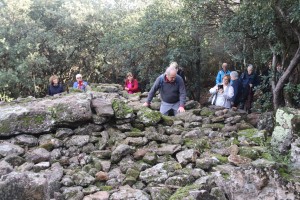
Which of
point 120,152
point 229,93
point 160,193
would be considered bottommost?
point 160,193

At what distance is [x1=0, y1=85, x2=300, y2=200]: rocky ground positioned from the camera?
4141 mm

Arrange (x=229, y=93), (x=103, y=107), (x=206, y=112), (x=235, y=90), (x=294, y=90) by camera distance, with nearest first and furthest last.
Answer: (x=103, y=107)
(x=206, y=112)
(x=229, y=93)
(x=294, y=90)
(x=235, y=90)

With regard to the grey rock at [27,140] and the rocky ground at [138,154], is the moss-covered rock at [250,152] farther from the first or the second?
the grey rock at [27,140]

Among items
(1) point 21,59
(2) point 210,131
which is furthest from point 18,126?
(1) point 21,59

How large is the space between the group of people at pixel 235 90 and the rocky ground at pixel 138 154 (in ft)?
5.45

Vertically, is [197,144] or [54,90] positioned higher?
[54,90]

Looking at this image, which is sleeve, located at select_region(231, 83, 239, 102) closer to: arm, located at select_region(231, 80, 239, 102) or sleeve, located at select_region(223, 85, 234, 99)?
arm, located at select_region(231, 80, 239, 102)

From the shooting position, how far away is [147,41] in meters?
15.5

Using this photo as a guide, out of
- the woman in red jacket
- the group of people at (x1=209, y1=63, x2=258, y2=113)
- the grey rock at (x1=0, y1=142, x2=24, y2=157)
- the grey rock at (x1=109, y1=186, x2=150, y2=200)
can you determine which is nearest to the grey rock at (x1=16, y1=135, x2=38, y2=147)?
the grey rock at (x1=0, y1=142, x2=24, y2=157)

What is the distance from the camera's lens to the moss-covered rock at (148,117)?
681 centimetres

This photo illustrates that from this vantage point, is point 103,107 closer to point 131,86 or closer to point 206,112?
point 206,112

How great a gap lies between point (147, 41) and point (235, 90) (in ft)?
21.5

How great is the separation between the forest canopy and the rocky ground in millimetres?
3241

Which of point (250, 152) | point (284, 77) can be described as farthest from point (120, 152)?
point (284, 77)
